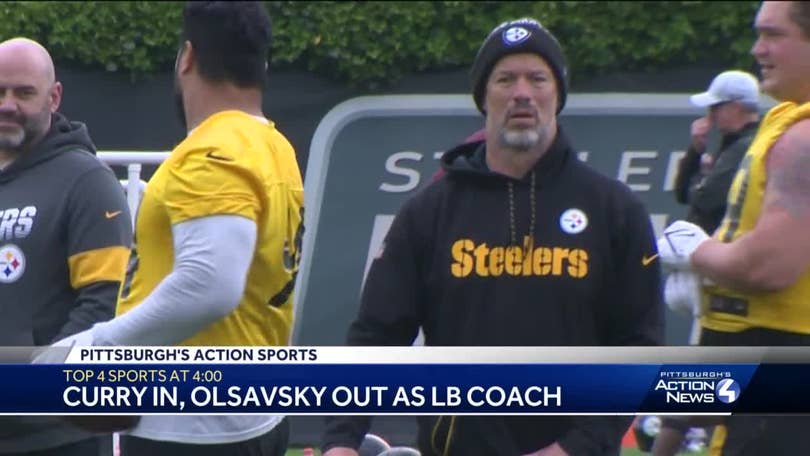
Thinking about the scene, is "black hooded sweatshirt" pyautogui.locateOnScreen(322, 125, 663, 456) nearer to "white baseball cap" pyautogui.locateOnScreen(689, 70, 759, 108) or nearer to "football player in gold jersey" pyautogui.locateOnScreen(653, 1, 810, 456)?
"football player in gold jersey" pyautogui.locateOnScreen(653, 1, 810, 456)

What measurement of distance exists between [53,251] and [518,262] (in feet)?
4.60

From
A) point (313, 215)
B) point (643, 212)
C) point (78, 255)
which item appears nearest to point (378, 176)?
point (313, 215)

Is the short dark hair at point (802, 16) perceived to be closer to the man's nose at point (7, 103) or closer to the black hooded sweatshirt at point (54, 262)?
the black hooded sweatshirt at point (54, 262)

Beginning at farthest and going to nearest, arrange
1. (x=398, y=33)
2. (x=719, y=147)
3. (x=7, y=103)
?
1. (x=398, y=33)
2. (x=719, y=147)
3. (x=7, y=103)

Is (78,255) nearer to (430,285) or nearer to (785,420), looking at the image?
(430,285)

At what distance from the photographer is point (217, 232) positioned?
389 centimetres

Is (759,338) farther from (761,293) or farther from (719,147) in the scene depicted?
(719,147)

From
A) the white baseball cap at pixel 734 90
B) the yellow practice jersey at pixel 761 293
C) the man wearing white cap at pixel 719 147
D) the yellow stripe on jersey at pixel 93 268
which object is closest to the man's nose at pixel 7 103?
the yellow stripe on jersey at pixel 93 268

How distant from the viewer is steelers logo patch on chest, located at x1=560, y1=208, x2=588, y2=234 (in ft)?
13.6

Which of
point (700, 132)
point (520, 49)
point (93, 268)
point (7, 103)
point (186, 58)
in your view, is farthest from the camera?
point (700, 132)

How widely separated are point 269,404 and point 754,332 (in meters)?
1.16

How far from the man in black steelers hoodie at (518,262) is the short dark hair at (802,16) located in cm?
56

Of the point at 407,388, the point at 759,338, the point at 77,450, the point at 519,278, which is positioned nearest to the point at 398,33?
the point at 77,450

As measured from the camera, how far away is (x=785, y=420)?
4133 millimetres
